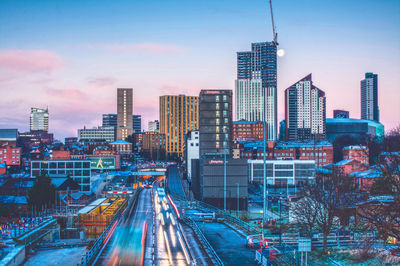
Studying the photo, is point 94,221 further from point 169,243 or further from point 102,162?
point 102,162

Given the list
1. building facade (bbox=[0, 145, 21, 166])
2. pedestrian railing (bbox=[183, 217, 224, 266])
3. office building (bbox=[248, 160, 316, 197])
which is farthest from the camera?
building facade (bbox=[0, 145, 21, 166])

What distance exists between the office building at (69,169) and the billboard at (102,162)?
60.5 m

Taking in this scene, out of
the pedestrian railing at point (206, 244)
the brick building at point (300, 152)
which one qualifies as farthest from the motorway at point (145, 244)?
the brick building at point (300, 152)

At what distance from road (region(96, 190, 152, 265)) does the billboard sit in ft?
382

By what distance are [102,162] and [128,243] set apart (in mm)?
137016

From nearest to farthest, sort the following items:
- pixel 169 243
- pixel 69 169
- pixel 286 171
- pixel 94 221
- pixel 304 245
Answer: pixel 304 245
pixel 169 243
pixel 94 221
pixel 69 169
pixel 286 171

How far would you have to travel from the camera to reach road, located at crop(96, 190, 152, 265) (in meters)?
29.2

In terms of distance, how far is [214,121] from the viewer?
116 m

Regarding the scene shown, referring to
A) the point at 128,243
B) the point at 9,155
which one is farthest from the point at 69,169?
the point at 9,155

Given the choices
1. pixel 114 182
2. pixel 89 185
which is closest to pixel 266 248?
pixel 89 185

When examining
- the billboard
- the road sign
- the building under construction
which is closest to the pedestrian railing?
the road sign

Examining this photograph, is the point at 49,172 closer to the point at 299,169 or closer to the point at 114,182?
the point at 114,182

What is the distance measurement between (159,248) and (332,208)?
49.1 ft

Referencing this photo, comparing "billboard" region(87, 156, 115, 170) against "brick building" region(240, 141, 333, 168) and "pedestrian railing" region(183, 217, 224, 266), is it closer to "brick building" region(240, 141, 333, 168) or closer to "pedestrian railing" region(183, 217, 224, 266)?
"brick building" region(240, 141, 333, 168)
